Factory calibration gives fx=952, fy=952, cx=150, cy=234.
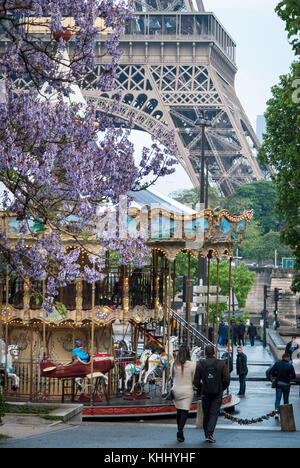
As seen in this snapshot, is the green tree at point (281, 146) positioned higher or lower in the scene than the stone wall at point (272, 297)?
higher

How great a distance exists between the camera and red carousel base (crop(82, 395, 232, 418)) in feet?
64.5

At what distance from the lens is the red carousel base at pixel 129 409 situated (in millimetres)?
19656

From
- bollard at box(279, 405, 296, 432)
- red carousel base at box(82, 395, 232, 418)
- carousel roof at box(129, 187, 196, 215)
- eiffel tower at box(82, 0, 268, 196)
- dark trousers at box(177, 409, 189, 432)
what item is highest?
eiffel tower at box(82, 0, 268, 196)

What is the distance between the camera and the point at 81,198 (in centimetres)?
1528

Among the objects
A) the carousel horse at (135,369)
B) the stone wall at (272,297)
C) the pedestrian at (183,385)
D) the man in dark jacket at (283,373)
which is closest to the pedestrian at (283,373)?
the man in dark jacket at (283,373)

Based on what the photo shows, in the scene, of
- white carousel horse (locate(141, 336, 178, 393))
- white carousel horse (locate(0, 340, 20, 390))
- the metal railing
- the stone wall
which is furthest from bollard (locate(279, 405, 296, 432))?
the stone wall

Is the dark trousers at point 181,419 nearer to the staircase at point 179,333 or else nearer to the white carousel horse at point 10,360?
the white carousel horse at point 10,360

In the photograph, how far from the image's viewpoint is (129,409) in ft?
65.4

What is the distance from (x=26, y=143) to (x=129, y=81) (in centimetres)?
6407

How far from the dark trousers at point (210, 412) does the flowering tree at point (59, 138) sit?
3056 millimetres

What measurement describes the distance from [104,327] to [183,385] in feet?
27.3

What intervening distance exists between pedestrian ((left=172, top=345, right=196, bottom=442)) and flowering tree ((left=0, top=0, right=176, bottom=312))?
2358mm

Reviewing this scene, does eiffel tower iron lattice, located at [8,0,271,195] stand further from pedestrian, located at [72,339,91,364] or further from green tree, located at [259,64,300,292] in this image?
pedestrian, located at [72,339,91,364]
